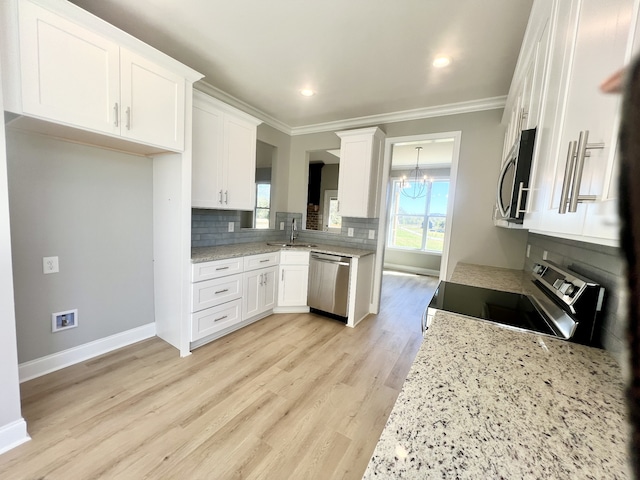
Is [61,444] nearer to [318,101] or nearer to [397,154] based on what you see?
[318,101]

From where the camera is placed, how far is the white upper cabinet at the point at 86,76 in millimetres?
1437

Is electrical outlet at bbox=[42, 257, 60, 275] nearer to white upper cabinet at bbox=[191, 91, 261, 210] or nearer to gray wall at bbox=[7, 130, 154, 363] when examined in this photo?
gray wall at bbox=[7, 130, 154, 363]

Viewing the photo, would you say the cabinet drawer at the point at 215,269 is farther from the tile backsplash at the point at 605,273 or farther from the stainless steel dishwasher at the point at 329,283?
the tile backsplash at the point at 605,273

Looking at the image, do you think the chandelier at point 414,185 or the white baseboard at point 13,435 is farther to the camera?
the chandelier at point 414,185

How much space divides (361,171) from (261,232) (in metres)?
1.57

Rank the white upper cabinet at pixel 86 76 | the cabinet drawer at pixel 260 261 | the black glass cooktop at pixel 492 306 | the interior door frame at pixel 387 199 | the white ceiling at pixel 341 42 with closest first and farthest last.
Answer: the black glass cooktop at pixel 492 306 < the white upper cabinet at pixel 86 76 < the white ceiling at pixel 341 42 < the cabinet drawer at pixel 260 261 < the interior door frame at pixel 387 199

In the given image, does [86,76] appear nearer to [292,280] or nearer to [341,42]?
A: [341,42]

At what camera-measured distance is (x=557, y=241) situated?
1.68 m

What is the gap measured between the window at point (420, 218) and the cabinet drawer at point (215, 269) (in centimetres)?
473

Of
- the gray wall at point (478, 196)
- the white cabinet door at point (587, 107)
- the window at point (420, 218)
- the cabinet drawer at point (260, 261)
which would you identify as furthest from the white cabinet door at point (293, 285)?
the window at point (420, 218)

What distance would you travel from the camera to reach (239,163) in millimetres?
2953

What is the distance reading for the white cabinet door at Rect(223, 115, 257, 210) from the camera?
2.83 metres

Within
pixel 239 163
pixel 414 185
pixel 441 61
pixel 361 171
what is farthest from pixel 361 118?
pixel 414 185

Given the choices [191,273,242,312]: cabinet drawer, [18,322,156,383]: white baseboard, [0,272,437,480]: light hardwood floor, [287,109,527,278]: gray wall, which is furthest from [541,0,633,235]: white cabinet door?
[18,322,156,383]: white baseboard
